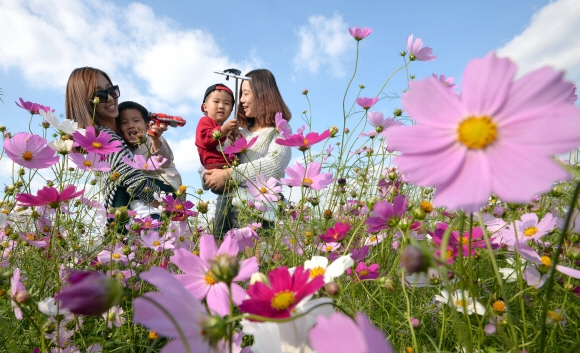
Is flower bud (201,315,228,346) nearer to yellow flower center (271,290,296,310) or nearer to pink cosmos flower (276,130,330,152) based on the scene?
yellow flower center (271,290,296,310)

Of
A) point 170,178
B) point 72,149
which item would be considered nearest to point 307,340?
point 72,149

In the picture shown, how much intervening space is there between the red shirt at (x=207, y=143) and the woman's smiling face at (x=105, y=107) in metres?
0.45

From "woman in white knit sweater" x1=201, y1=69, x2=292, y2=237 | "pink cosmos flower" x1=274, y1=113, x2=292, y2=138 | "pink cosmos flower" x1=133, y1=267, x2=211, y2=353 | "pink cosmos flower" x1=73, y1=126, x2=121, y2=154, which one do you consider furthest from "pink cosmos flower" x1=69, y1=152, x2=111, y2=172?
"woman in white knit sweater" x1=201, y1=69, x2=292, y2=237

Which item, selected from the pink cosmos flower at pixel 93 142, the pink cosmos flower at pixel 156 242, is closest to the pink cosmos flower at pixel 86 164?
the pink cosmos flower at pixel 93 142

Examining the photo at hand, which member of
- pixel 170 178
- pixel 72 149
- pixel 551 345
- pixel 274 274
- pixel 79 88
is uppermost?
pixel 79 88

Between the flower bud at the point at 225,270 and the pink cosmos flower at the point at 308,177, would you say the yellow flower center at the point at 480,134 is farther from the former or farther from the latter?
the pink cosmos flower at the point at 308,177

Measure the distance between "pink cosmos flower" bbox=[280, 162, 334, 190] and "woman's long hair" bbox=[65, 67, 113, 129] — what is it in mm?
1383

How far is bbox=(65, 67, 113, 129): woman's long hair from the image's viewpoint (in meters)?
1.80

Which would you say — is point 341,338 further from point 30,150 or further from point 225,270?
point 30,150

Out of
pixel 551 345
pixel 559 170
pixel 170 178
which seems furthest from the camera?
pixel 170 178

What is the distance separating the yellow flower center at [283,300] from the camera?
0.27m

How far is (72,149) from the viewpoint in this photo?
873 mm

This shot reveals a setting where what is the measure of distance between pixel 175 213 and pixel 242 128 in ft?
3.98

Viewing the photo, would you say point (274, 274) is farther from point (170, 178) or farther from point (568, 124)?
point (170, 178)
